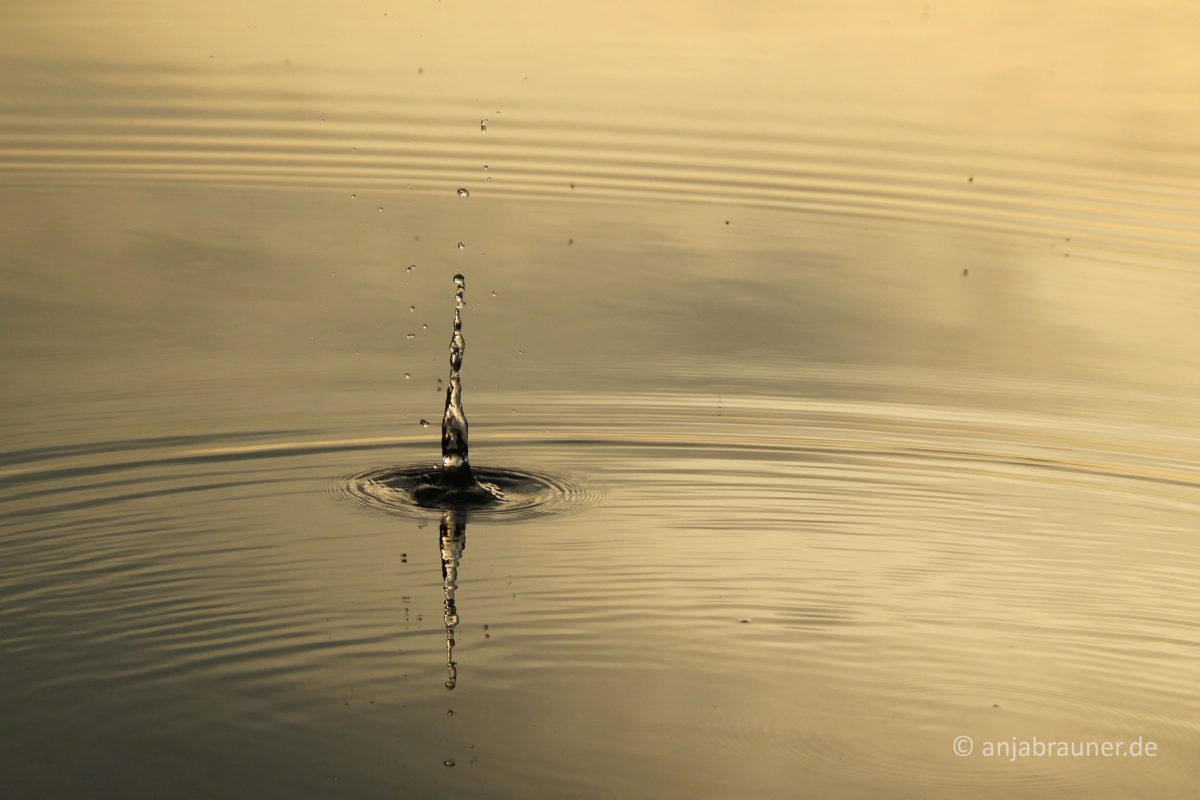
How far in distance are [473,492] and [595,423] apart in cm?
114

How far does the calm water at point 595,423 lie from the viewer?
5.64 meters

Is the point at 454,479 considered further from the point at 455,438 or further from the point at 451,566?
the point at 451,566

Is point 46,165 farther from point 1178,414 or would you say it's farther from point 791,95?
point 1178,414

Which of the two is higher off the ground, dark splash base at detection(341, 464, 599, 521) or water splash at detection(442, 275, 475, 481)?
water splash at detection(442, 275, 475, 481)

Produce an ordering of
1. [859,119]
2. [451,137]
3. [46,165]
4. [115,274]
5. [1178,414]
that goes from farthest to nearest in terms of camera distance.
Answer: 1. [859,119]
2. [451,137]
3. [46,165]
4. [115,274]
5. [1178,414]

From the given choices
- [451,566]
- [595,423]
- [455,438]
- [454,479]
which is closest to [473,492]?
[454,479]

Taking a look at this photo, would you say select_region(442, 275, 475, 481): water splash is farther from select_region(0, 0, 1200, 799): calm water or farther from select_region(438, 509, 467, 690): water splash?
select_region(438, 509, 467, 690): water splash

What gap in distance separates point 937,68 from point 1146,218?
5203 mm

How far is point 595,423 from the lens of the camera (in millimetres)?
8672

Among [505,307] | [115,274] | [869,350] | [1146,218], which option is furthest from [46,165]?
[1146,218]

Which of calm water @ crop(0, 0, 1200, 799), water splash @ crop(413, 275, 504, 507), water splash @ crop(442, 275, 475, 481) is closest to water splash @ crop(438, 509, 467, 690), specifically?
calm water @ crop(0, 0, 1200, 799)

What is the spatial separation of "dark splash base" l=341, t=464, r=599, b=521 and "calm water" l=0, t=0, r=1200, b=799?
2.9 inches

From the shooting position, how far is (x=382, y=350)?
965 cm

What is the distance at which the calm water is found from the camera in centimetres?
564
